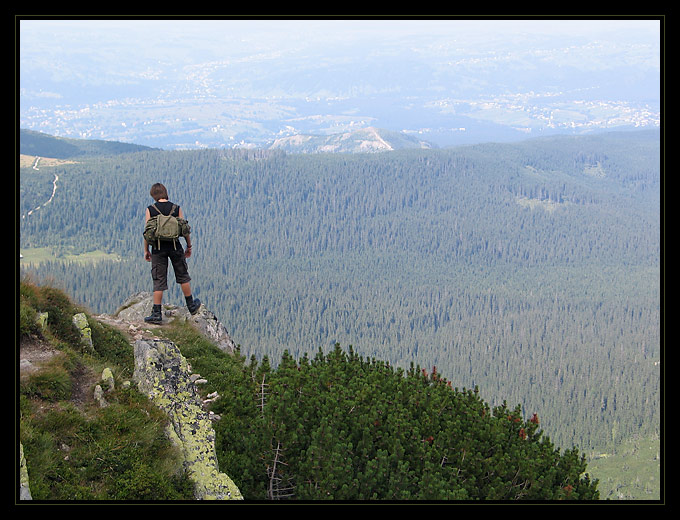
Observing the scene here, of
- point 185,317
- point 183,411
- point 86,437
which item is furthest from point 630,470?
point 86,437

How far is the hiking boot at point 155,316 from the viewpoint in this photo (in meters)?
22.5

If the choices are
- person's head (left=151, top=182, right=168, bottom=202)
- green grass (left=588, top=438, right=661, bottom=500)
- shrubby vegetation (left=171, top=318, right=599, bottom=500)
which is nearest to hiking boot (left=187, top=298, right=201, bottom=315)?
shrubby vegetation (left=171, top=318, right=599, bottom=500)

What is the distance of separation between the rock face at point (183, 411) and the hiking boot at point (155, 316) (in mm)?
5163

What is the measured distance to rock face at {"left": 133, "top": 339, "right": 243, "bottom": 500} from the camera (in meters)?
14.8

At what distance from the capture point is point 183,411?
53.0 ft

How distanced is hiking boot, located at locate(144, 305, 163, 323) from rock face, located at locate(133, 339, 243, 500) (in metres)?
5.16

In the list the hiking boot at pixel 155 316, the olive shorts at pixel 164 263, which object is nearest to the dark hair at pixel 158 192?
the olive shorts at pixel 164 263

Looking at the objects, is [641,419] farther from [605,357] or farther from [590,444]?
[605,357]

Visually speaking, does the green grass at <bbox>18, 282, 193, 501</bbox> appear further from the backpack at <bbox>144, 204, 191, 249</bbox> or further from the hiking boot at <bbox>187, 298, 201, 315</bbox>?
the hiking boot at <bbox>187, 298, 201, 315</bbox>

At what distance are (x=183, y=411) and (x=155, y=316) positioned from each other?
7587 mm

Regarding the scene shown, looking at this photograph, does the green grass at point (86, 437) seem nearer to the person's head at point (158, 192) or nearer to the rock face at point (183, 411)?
the rock face at point (183, 411)

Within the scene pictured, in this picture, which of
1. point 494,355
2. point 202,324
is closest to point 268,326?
point 494,355

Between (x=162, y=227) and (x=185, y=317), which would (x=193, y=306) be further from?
(x=162, y=227)

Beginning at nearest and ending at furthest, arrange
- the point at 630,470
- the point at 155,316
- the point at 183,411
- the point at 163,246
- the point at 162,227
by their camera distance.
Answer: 1. the point at 183,411
2. the point at 162,227
3. the point at 163,246
4. the point at 155,316
5. the point at 630,470
